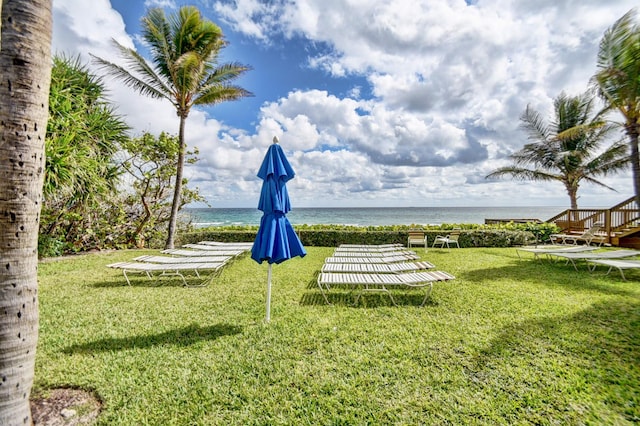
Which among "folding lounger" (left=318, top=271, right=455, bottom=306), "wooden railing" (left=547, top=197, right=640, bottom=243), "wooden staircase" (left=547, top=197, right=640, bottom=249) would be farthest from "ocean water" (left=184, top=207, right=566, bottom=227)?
"folding lounger" (left=318, top=271, right=455, bottom=306)

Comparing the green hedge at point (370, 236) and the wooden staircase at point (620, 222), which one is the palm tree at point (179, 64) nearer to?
the green hedge at point (370, 236)

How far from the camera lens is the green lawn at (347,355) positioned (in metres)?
2.39

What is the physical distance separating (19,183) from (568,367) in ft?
16.6

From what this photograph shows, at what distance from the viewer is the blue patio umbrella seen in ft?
13.4

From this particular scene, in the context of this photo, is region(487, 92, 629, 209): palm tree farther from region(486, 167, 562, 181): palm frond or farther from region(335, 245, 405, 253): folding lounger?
region(335, 245, 405, 253): folding lounger

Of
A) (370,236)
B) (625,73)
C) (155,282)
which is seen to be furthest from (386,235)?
(155,282)

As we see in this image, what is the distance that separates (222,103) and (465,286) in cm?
1109

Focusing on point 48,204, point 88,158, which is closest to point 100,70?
point 88,158

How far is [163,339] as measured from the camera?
3.67 m

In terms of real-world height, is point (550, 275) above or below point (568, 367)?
above

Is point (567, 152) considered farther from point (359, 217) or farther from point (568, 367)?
point (359, 217)

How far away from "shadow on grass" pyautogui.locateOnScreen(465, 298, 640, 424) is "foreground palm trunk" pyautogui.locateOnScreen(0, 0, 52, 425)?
3645 millimetres

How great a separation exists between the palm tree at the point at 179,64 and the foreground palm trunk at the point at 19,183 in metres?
9.14

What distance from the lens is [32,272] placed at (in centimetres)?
194
